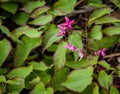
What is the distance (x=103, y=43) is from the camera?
178 centimetres

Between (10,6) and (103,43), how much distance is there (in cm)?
55

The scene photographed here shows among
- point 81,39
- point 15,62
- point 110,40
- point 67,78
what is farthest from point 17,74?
point 110,40

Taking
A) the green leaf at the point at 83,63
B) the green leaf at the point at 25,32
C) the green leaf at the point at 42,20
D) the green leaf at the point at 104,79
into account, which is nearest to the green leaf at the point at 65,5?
the green leaf at the point at 42,20

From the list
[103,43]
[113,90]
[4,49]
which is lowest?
[113,90]

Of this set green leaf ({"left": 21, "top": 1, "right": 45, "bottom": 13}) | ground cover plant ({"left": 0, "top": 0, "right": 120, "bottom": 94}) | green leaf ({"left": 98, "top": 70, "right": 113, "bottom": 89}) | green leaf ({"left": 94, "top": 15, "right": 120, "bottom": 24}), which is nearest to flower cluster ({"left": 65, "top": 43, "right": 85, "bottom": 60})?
ground cover plant ({"left": 0, "top": 0, "right": 120, "bottom": 94})

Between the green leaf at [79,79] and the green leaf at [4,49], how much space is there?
326 mm

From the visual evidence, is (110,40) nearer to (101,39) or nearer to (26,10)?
(101,39)

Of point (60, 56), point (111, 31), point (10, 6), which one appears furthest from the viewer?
point (10, 6)

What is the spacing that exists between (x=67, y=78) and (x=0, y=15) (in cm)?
62

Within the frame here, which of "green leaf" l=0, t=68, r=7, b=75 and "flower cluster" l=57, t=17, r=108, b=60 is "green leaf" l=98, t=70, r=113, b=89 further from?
"green leaf" l=0, t=68, r=7, b=75

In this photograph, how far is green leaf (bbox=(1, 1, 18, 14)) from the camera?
1914mm

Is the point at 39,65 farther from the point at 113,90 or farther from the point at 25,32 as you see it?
the point at 113,90

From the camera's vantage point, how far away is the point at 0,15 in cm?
200

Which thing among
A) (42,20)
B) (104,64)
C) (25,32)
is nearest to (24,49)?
(25,32)
